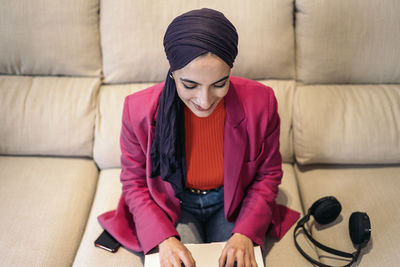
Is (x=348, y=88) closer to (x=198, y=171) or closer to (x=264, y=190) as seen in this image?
(x=264, y=190)

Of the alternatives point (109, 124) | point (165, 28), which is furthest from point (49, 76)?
point (165, 28)

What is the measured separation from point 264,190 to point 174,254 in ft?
1.24

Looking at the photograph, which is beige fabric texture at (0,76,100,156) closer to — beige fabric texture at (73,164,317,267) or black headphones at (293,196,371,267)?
beige fabric texture at (73,164,317,267)

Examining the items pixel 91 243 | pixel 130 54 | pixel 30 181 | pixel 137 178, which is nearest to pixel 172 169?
pixel 137 178

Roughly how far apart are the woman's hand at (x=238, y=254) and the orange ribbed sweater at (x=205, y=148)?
213 millimetres

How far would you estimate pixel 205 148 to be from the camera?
1153mm

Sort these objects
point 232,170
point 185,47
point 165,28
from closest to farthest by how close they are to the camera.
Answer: point 185,47, point 232,170, point 165,28

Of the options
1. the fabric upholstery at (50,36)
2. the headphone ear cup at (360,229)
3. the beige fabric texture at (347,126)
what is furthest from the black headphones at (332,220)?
the fabric upholstery at (50,36)

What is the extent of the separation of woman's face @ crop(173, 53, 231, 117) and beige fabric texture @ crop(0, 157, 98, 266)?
74 centimetres

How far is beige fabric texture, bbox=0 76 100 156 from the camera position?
1.48 m

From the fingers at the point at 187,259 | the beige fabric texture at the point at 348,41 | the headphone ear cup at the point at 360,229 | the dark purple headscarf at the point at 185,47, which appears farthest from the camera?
the beige fabric texture at the point at 348,41

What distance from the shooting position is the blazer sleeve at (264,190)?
114cm

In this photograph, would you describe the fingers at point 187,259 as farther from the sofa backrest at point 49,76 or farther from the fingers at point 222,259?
the sofa backrest at point 49,76

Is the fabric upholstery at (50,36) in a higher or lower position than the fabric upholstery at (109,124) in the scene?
higher
